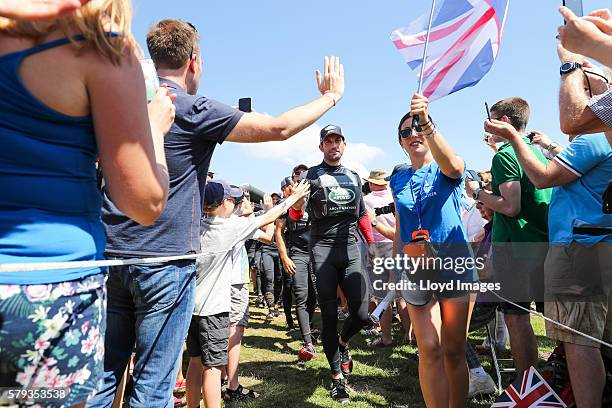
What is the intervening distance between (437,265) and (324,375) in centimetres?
238

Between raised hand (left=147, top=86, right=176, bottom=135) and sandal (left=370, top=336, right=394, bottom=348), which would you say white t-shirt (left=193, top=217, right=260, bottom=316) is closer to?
raised hand (left=147, top=86, right=176, bottom=135)

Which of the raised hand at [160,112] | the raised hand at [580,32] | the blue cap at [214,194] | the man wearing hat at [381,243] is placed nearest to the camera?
the raised hand at [160,112]

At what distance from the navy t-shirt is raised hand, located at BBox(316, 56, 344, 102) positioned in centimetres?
59

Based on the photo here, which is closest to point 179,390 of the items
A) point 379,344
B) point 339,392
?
point 339,392

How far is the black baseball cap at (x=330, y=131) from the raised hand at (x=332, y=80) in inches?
91.3

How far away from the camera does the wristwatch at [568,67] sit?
2.39 m

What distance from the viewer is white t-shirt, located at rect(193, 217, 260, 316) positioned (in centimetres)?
326

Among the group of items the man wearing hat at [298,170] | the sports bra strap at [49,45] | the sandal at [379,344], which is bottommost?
the sandal at [379,344]

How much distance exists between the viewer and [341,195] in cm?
462

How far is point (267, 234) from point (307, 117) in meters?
2.47

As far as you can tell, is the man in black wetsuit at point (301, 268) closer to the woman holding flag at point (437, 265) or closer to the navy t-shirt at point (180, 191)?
the woman holding flag at point (437, 265)

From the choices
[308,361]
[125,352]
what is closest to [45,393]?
[125,352]

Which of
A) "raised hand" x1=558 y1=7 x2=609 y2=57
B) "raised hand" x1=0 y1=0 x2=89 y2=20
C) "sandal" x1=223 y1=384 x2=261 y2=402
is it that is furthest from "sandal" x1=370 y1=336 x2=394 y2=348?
"raised hand" x1=0 y1=0 x2=89 y2=20

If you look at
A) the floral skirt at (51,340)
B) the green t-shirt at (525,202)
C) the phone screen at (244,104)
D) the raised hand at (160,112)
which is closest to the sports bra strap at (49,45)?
the raised hand at (160,112)
